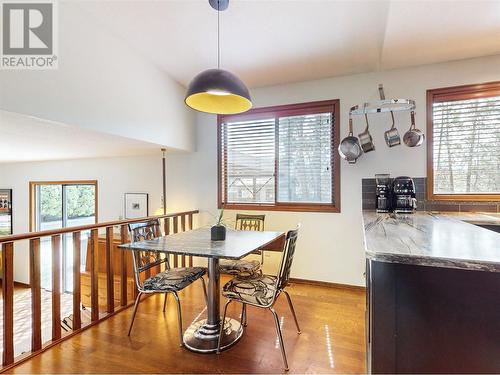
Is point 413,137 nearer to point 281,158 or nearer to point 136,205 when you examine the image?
point 281,158

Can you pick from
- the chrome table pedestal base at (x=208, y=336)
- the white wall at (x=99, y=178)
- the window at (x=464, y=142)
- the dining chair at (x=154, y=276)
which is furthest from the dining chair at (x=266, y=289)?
the white wall at (x=99, y=178)

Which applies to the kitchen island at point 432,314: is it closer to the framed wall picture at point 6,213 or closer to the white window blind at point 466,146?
the white window blind at point 466,146

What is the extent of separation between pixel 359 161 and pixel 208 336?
8.12 ft

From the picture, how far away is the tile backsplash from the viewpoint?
2.74 metres

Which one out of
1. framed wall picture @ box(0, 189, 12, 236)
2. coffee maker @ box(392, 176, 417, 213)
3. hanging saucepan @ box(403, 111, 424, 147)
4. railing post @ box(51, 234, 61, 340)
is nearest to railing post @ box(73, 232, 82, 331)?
railing post @ box(51, 234, 61, 340)

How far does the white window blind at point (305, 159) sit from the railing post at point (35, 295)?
2.61 metres

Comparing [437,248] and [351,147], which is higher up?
[351,147]

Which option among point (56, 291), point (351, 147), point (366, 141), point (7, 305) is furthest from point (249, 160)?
point (7, 305)

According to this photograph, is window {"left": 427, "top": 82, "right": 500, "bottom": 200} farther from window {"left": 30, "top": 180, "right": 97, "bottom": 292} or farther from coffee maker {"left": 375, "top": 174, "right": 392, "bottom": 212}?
window {"left": 30, "top": 180, "right": 97, "bottom": 292}

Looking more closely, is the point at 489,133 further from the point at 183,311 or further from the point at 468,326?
the point at 183,311

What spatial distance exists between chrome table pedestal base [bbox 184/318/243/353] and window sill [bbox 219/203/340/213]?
1.63 meters

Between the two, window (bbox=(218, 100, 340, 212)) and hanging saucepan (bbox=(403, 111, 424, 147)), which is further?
window (bbox=(218, 100, 340, 212))

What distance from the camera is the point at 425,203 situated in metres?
2.95

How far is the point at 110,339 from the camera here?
85.4 inches
